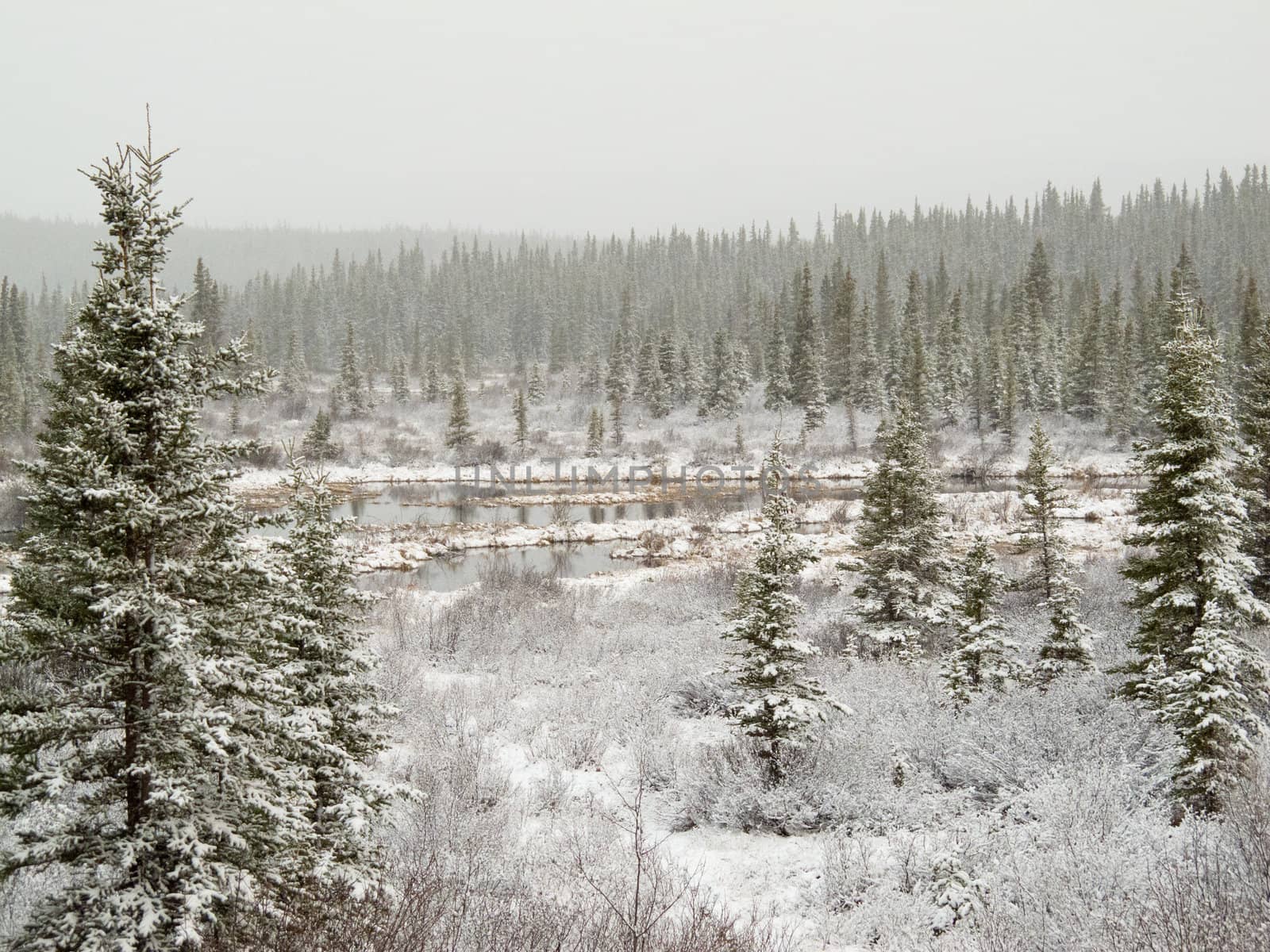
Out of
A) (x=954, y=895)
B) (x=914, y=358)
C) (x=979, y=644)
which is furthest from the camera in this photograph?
(x=914, y=358)

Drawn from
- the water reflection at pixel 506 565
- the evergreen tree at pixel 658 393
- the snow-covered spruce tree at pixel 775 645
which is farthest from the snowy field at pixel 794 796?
the evergreen tree at pixel 658 393

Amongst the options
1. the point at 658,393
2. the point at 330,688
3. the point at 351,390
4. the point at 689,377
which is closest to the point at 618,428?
the point at 658,393

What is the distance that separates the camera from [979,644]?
417 inches

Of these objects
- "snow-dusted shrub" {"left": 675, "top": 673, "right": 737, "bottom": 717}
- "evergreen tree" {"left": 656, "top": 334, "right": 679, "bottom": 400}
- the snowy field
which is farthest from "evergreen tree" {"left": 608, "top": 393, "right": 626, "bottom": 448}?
"snow-dusted shrub" {"left": 675, "top": 673, "right": 737, "bottom": 717}

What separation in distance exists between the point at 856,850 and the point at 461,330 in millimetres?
109172

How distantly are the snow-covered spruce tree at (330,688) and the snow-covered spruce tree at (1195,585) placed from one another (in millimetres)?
7550

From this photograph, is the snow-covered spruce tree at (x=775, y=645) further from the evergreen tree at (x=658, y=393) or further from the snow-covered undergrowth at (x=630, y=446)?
the evergreen tree at (x=658, y=393)

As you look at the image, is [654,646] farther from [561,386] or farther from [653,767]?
[561,386]

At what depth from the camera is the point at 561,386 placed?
86812 millimetres

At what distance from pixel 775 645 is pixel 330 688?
476cm

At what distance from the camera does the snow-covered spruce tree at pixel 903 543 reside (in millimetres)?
14469

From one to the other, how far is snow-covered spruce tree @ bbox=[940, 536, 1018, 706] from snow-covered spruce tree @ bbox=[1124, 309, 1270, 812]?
6.04ft

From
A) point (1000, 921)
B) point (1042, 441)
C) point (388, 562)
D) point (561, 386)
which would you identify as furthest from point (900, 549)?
point (561, 386)

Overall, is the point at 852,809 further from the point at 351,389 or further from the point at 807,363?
the point at 351,389
